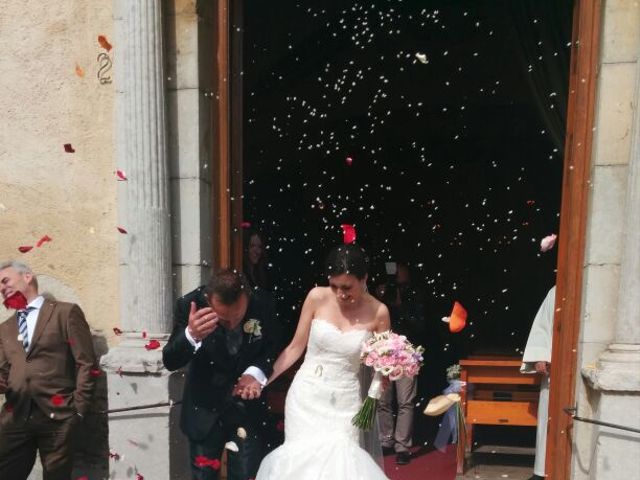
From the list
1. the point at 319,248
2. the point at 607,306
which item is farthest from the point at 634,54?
the point at 319,248

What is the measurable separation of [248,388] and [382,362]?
2.61 ft

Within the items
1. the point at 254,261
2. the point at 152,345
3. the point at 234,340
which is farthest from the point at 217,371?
the point at 254,261

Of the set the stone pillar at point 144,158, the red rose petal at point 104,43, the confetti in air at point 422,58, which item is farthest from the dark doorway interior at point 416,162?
the stone pillar at point 144,158

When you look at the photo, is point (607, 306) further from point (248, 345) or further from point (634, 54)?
point (248, 345)

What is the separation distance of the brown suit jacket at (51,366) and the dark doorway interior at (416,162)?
3450mm

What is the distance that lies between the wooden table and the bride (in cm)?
214

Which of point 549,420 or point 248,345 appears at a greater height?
point 248,345

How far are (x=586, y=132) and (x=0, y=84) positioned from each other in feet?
14.2

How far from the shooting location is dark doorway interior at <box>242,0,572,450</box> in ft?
26.7

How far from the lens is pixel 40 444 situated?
460 cm

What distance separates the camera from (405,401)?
6141 millimetres

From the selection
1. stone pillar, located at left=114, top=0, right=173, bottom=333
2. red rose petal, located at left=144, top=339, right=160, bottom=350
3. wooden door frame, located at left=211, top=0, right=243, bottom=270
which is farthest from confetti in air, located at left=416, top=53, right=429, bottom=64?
red rose petal, located at left=144, top=339, right=160, bottom=350

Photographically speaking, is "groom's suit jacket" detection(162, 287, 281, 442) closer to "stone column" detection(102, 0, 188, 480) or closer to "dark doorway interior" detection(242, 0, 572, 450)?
"stone column" detection(102, 0, 188, 480)

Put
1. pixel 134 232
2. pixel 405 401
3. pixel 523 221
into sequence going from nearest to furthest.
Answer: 1. pixel 134 232
2. pixel 405 401
3. pixel 523 221
